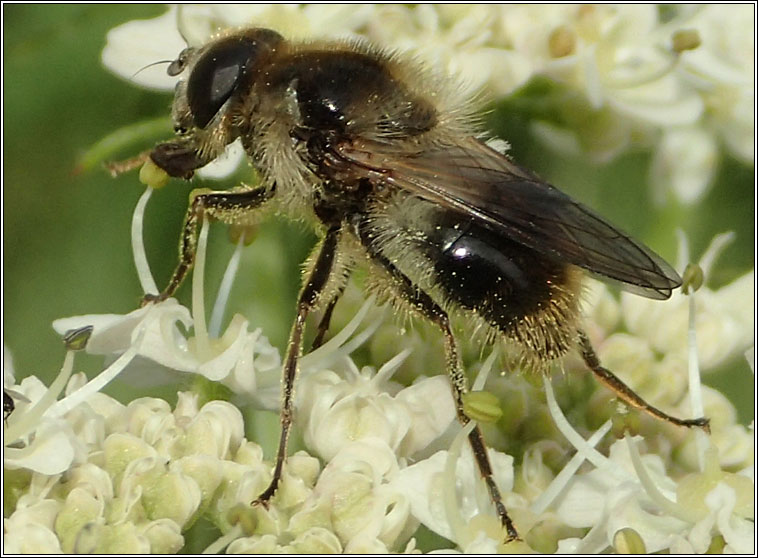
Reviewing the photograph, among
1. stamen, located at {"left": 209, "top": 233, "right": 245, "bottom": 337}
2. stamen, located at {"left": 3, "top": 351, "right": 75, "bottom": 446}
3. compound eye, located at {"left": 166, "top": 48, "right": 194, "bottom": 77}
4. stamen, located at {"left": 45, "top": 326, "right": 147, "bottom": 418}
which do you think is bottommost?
stamen, located at {"left": 209, "top": 233, "right": 245, "bottom": 337}

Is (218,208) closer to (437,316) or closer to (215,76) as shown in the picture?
(215,76)

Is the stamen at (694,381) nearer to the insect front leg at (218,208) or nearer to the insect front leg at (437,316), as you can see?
the insect front leg at (437,316)

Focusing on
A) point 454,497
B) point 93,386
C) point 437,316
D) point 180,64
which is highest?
point 180,64

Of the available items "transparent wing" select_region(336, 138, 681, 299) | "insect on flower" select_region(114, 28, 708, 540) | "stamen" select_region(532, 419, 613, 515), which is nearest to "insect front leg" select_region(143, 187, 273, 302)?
"insect on flower" select_region(114, 28, 708, 540)

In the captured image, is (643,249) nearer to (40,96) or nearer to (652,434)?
(652,434)

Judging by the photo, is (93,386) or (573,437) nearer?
(93,386)

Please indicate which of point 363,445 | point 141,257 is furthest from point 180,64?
point 363,445

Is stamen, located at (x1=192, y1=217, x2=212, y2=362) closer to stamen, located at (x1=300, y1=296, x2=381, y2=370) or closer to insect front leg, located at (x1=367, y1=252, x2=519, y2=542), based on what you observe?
stamen, located at (x1=300, y1=296, x2=381, y2=370)

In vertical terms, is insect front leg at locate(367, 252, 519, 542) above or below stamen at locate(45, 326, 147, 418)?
below

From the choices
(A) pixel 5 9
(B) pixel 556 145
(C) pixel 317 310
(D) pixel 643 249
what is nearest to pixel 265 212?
(C) pixel 317 310
